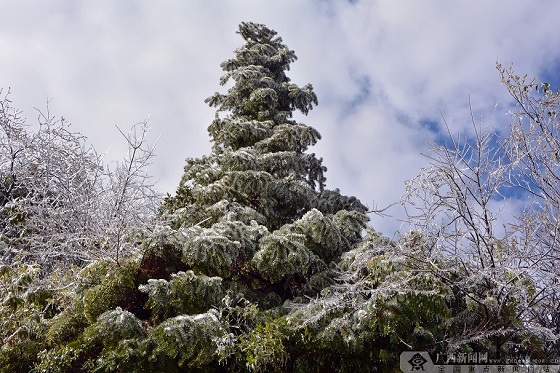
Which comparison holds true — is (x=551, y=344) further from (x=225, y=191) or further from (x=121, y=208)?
(x=121, y=208)

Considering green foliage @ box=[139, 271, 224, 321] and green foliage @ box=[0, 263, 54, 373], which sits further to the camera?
green foliage @ box=[0, 263, 54, 373]

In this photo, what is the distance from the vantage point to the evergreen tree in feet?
17.2

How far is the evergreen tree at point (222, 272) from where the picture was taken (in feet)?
17.2

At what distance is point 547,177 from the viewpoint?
5703 millimetres

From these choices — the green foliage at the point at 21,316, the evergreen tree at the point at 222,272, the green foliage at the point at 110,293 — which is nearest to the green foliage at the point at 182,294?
the evergreen tree at the point at 222,272

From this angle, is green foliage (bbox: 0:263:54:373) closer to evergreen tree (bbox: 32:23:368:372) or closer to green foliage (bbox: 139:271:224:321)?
evergreen tree (bbox: 32:23:368:372)

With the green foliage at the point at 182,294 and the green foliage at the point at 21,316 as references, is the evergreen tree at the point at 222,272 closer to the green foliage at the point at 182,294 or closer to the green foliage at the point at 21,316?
the green foliage at the point at 182,294

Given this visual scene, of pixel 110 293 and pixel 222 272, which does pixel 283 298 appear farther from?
pixel 110 293

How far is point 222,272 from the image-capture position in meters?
6.54

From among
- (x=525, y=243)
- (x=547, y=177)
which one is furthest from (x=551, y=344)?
(x=547, y=177)

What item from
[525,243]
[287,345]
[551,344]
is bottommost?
[287,345]

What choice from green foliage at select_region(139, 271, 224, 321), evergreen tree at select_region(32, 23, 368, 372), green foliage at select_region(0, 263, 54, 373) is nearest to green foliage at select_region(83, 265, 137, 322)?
evergreen tree at select_region(32, 23, 368, 372)

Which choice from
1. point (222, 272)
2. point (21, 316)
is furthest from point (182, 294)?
point (21, 316)

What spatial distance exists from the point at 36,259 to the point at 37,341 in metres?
2.28
